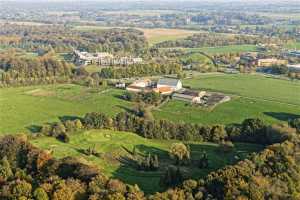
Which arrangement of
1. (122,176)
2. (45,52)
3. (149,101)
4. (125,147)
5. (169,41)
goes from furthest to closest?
(169,41)
(45,52)
(149,101)
(125,147)
(122,176)

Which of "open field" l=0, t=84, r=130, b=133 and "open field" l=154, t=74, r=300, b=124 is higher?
"open field" l=154, t=74, r=300, b=124

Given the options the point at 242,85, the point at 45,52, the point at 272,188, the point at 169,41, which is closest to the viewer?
the point at 272,188

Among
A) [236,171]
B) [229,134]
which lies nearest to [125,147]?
[229,134]

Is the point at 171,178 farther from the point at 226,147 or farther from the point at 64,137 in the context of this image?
the point at 64,137

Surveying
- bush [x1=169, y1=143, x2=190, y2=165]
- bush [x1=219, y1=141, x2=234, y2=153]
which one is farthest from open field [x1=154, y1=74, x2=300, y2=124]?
bush [x1=169, y1=143, x2=190, y2=165]

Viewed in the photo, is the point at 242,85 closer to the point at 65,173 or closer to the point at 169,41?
the point at 65,173

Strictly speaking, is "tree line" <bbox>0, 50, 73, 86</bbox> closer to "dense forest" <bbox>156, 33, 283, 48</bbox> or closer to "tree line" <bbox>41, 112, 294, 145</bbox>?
"tree line" <bbox>41, 112, 294, 145</bbox>

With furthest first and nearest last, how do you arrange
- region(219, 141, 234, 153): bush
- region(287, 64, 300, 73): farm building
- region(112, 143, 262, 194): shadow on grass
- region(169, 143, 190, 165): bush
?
region(287, 64, 300, 73): farm building, region(219, 141, 234, 153): bush, region(169, 143, 190, 165): bush, region(112, 143, 262, 194): shadow on grass
